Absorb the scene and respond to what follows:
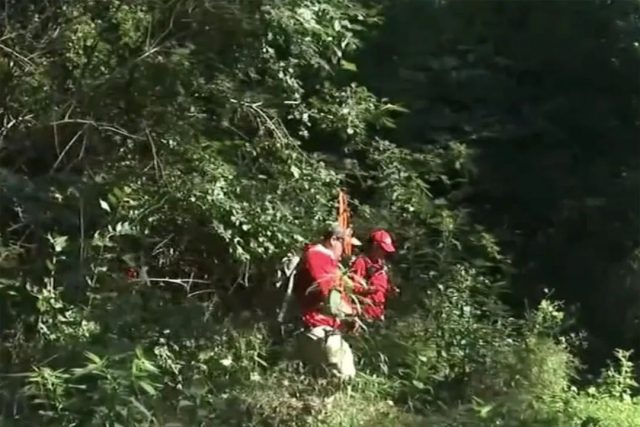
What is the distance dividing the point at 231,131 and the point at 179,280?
88 cm

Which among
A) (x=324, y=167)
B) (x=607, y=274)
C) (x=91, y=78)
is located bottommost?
(x=607, y=274)

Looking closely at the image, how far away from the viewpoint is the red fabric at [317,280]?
6.86m

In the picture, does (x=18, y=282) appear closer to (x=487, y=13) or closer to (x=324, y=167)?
(x=324, y=167)

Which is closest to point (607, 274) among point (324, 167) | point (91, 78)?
point (324, 167)

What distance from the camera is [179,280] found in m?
6.81

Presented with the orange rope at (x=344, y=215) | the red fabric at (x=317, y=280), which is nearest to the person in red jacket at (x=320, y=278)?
the red fabric at (x=317, y=280)

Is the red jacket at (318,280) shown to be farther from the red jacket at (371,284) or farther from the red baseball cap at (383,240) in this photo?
the red baseball cap at (383,240)

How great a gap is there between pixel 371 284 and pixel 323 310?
26.0 inches

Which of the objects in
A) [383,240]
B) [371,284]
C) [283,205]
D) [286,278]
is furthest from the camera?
[383,240]

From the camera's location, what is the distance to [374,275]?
7586 mm

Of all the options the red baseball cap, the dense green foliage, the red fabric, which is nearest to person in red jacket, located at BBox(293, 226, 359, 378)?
the red fabric

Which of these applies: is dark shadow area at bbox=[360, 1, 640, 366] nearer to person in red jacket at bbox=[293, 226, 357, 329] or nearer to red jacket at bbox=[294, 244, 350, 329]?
person in red jacket at bbox=[293, 226, 357, 329]

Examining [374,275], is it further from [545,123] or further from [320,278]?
[545,123]

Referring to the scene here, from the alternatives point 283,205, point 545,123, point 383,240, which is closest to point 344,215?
point 383,240
